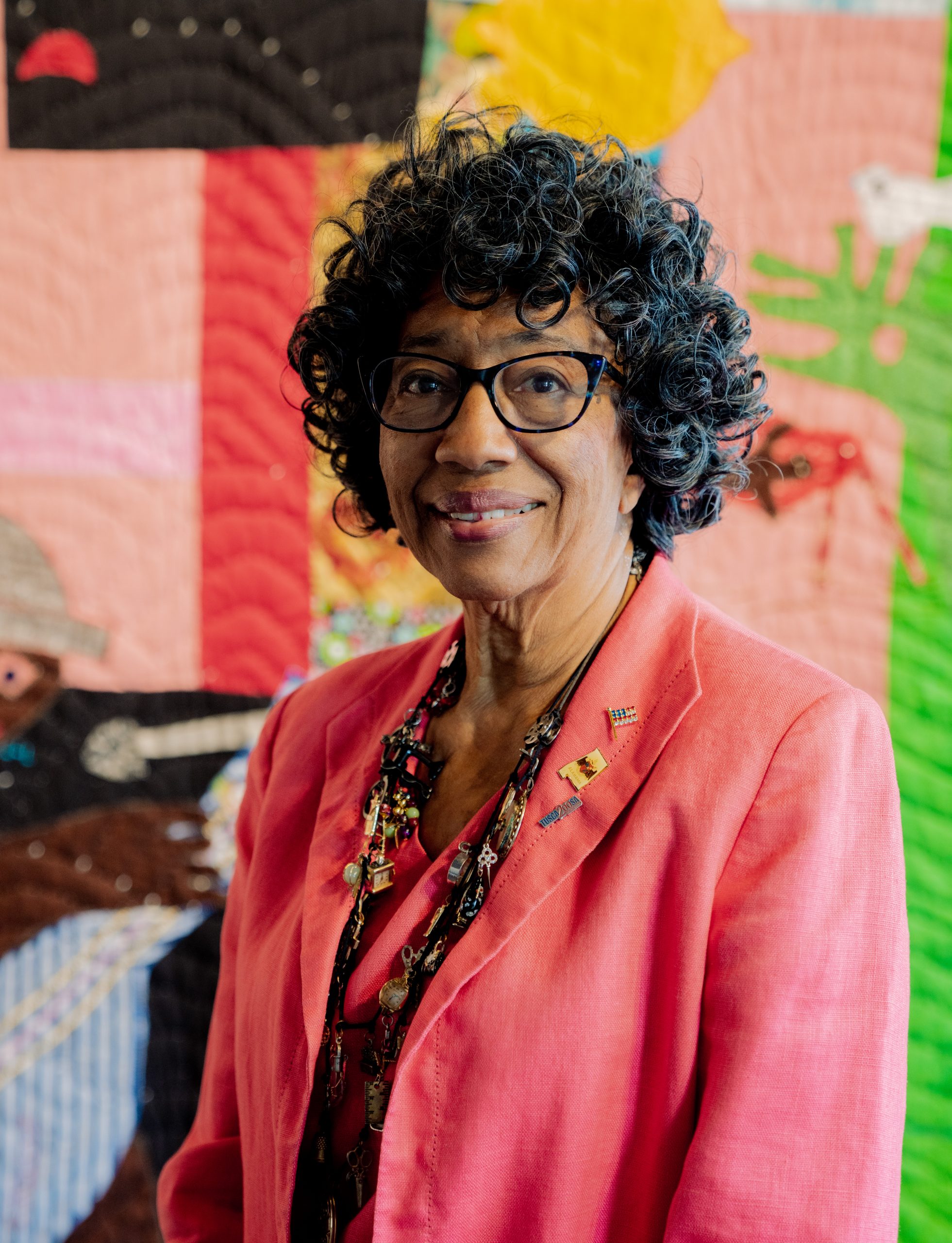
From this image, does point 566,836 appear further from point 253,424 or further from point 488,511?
point 253,424

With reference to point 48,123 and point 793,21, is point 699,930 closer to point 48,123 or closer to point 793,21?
point 793,21

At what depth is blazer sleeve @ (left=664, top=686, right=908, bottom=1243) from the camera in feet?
2.33

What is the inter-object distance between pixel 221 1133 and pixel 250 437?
98 cm

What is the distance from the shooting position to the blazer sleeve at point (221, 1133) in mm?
1127

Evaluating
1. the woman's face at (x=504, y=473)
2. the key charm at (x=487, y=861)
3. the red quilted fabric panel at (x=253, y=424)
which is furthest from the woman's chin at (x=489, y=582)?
the red quilted fabric panel at (x=253, y=424)

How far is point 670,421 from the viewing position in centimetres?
92

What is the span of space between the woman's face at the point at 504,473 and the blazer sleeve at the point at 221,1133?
50 centimetres

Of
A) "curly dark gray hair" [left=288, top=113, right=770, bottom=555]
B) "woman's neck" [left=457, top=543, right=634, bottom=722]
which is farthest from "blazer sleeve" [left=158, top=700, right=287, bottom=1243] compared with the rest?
"curly dark gray hair" [left=288, top=113, right=770, bottom=555]

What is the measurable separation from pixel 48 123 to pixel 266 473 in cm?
64

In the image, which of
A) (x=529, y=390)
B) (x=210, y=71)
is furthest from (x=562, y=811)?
(x=210, y=71)

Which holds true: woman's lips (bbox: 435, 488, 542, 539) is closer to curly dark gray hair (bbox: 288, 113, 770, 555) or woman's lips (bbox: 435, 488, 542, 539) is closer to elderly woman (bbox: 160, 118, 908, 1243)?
elderly woman (bbox: 160, 118, 908, 1243)

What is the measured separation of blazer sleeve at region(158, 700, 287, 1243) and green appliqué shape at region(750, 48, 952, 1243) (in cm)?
92

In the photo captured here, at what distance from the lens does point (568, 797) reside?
0.86m

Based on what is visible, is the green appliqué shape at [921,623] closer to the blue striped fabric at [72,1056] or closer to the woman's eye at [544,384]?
the woman's eye at [544,384]
